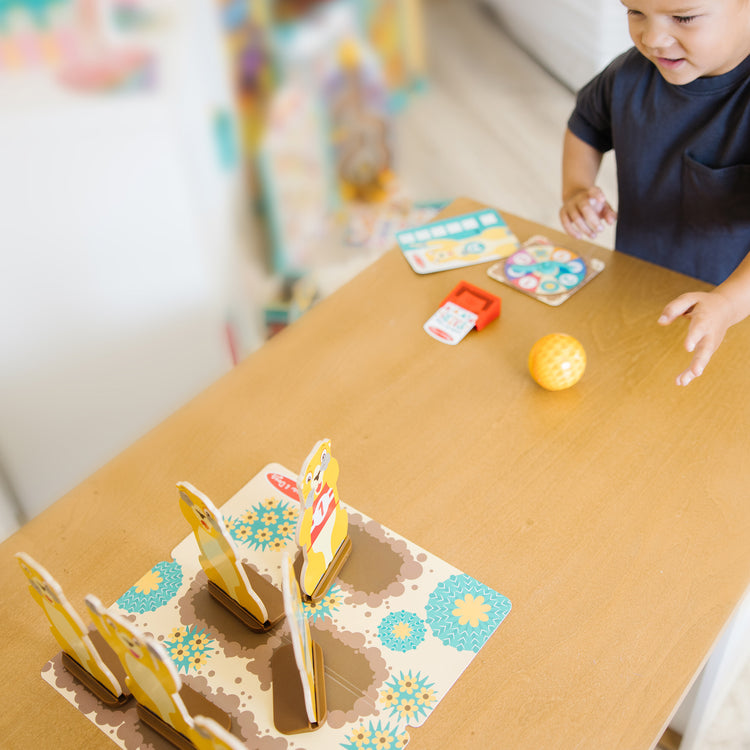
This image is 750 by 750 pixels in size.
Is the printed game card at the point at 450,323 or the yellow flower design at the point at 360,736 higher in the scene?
the printed game card at the point at 450,323

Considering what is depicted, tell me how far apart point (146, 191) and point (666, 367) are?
3.02 ft

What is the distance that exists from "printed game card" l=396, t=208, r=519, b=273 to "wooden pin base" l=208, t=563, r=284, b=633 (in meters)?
0.52

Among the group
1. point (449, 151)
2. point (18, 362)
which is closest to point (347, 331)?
point (18, 362)

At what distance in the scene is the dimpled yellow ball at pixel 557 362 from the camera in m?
0.85

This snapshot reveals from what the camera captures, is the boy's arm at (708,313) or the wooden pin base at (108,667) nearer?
the wooden pin base at (108,667)

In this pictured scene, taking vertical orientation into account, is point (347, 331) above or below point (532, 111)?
above

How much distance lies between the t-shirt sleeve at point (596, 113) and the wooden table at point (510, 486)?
A: 0.24m

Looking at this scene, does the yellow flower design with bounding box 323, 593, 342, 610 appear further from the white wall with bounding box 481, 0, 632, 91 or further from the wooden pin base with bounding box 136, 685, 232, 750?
the white wall with bounding box 481, 0, 632, 91

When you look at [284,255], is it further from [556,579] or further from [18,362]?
[556,579]

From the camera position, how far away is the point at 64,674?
671mm

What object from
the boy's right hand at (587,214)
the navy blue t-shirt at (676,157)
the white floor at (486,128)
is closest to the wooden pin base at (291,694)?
the boy's right hand at (587,214)

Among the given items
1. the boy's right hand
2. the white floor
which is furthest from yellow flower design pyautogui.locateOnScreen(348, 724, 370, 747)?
the white floor

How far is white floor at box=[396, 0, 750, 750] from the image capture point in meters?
2.26

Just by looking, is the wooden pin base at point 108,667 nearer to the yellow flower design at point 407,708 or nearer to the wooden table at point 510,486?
the wooden table at point 510,486
